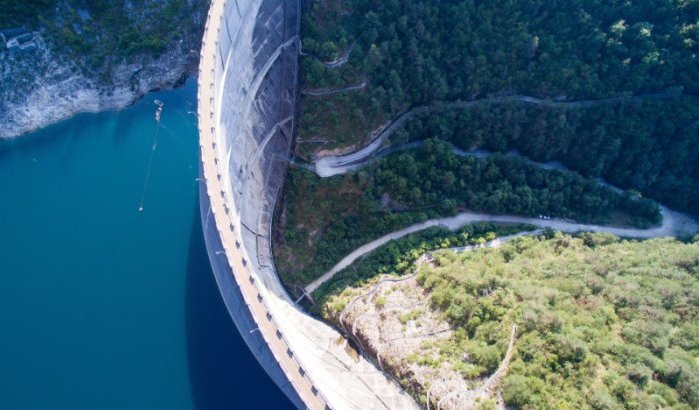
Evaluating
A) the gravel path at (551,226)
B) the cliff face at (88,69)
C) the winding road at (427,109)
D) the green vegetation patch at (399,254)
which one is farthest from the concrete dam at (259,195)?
the cliff face at (88,69)

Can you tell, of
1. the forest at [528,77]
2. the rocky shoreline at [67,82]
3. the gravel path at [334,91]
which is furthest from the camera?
the rocky shoreline at [67,82]

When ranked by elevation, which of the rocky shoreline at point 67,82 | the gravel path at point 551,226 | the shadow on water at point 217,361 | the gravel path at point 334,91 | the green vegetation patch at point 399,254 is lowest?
the shadow on water at point 217,361

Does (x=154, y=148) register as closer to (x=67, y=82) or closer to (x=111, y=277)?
(x=67, y=82)

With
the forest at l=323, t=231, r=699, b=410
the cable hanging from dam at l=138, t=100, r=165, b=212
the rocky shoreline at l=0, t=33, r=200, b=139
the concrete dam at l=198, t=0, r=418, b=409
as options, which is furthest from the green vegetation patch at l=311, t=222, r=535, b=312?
the rocky shoreline at l=0, t=33, r=200, b=139

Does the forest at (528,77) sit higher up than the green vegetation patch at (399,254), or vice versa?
the forest at (528,77)

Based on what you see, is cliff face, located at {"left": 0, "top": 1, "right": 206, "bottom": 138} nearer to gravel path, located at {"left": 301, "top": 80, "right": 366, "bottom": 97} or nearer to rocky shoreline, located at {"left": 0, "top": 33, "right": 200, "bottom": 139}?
rocky shoreline, located at {"left": 0, "top": 33, "right": 200, "bottom": 139}

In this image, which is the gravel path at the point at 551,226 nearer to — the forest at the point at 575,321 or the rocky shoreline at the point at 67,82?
the forest at the point at 575,321

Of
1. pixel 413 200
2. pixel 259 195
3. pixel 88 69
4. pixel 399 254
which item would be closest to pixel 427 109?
pixel 413 200
